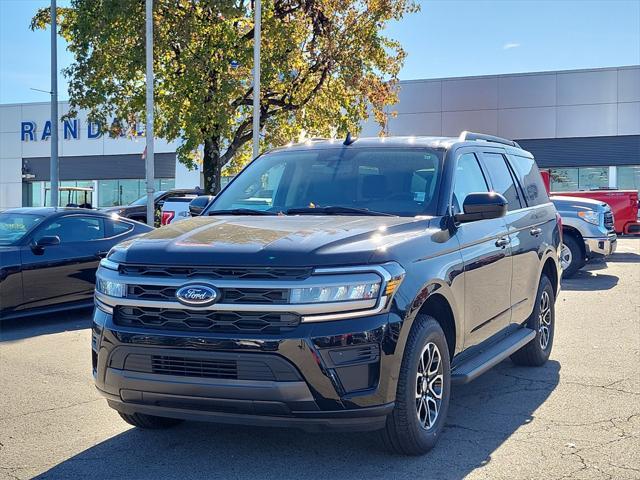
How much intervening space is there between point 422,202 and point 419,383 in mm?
1290

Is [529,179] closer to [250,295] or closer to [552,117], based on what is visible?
[250,295]

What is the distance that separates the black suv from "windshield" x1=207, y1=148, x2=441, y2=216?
2 cm

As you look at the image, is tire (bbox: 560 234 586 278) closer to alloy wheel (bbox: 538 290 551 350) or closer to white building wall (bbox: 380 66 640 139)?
alloy wheel (bbox: 538 290 551 350)

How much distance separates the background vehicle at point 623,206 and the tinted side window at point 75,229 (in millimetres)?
13440

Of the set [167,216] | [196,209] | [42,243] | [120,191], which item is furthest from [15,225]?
[120,191]

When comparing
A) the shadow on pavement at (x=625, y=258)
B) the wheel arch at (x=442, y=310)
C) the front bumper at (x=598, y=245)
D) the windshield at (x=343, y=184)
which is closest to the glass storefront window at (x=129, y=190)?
the shadow on pavement at (x=625, y=258)

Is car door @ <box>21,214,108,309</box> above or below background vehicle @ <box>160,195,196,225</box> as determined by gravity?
below

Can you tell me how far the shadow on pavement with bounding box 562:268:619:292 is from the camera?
43.3 feet

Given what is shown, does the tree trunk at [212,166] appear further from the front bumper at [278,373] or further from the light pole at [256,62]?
the front bumper at [278,373]

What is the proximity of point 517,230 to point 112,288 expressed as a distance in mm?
3399

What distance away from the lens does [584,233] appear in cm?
1427

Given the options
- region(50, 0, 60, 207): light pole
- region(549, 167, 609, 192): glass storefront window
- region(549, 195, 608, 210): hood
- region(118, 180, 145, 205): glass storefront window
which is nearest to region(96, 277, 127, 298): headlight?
region(549, 195, 608, 210): hood

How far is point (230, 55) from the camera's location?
64.7 ft

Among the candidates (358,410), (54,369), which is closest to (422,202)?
(358,410)
